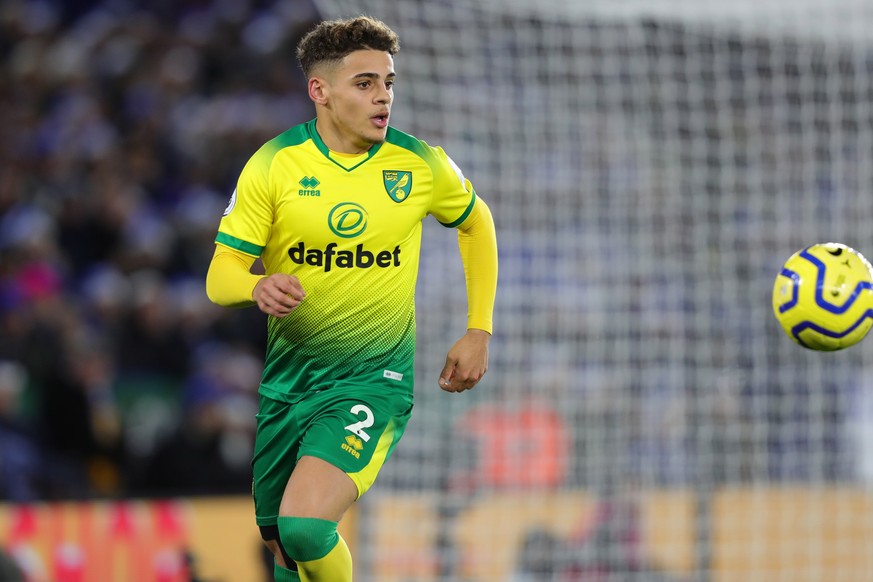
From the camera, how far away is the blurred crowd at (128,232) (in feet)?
32.3

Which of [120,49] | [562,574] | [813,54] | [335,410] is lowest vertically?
[562,574]

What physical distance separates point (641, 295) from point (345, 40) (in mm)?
4848

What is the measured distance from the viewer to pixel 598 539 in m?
8.84

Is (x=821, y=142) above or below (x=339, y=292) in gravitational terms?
above

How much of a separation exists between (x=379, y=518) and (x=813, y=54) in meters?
4.54

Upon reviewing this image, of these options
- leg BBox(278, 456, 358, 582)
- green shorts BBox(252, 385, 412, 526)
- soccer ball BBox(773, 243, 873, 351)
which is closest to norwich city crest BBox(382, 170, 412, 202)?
green shorts BBox(252, 385, 412, 526)

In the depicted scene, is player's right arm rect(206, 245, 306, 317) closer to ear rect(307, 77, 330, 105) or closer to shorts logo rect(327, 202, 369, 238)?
shorts logo rect(327, 202, 369, 238)

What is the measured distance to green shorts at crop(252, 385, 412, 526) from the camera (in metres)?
4.66

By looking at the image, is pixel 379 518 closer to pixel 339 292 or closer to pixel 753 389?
pixel 753 389

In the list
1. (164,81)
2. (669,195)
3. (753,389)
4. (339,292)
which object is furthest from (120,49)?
(339,292)

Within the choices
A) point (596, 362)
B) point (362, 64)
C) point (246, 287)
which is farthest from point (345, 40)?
point (596, 362)

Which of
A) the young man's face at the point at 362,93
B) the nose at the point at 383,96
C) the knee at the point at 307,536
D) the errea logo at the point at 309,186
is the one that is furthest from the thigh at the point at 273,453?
the nose at the point at 383,96

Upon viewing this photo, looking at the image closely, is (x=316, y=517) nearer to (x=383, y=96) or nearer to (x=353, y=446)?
(x=353, y=446)

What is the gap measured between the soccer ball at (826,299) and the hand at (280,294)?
233 cm
